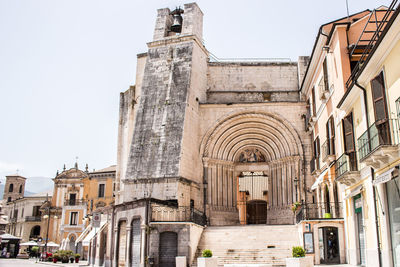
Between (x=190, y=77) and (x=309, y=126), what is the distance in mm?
6965

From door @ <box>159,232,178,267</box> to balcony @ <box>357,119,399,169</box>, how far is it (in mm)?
9089

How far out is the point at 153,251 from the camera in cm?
1716

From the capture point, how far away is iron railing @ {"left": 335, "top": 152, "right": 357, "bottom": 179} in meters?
13.3

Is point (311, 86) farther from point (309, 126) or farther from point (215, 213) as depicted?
point (215, 213)

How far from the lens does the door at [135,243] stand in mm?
17469

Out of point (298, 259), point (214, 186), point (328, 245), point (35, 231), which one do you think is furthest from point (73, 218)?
point (298, 259)

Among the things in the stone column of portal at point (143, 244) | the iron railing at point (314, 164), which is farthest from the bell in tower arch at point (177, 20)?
the stone column of portal at point (143, 244)

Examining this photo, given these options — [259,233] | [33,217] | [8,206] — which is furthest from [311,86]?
[8,206]

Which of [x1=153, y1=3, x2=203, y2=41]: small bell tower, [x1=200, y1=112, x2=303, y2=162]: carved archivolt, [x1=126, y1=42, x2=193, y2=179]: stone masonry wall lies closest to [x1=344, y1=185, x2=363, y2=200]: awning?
[x1=200, y1=112, x2=303, y2=162]: carved archivolt

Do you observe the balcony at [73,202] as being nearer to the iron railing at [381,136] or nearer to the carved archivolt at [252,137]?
the carved archivolt at [252,137]

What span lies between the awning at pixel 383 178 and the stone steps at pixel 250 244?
667cm

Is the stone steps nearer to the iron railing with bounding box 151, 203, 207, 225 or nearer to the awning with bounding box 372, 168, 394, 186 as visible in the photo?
the iron railing with bounding box 151, 203, 207, 225

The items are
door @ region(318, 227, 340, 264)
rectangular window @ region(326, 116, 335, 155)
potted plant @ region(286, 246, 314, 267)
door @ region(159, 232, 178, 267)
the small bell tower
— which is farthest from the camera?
the small bell tower

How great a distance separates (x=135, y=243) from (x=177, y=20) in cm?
1438
